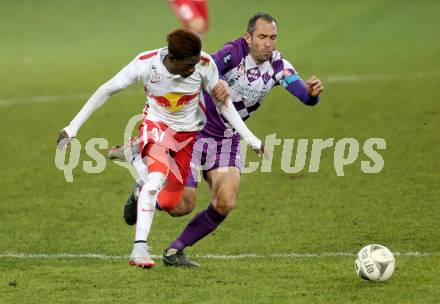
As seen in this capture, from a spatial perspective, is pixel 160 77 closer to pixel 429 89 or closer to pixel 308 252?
pixel 308 252

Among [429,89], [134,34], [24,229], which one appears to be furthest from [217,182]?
[134,34]

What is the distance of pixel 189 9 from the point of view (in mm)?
31562

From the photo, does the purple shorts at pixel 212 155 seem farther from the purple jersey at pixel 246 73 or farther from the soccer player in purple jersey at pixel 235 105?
the purple jersey at pixel 246 73

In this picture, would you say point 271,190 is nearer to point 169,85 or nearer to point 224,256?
point 224,256

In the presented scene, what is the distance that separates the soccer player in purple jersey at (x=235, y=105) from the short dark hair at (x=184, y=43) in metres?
0.95

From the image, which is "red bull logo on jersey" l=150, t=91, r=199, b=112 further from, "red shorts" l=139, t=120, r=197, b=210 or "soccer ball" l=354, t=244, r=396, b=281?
"soccer ball" l=354, t=244, r=396, b=281

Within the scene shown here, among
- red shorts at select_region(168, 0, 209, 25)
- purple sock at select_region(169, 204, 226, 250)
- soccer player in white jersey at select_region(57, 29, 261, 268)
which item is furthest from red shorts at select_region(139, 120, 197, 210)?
red shorts at select_region(168, 0, 209, 25)

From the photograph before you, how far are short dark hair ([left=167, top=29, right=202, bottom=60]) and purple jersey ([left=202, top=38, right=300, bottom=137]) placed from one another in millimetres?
977

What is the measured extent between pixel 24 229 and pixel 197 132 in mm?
2883

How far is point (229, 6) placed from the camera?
106 ft

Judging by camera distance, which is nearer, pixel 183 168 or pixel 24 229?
pixel 183 168

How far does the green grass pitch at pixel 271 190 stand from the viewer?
30.4 feet

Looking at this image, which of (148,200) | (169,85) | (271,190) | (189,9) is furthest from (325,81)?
(148,200)

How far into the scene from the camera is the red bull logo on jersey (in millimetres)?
9773
